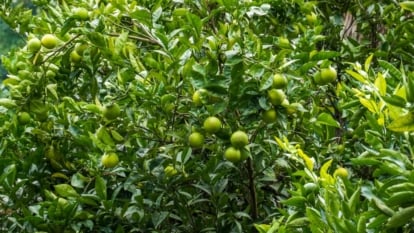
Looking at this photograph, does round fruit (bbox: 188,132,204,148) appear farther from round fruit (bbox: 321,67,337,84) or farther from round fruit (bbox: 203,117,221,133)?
round fruit (bbox: 321,67,337,84)

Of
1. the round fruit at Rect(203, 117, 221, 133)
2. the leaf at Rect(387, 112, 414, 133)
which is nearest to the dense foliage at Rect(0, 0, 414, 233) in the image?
the round fruit at Rect(203, 117, 221, 133)

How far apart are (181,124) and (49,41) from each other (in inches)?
19.1

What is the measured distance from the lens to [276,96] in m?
1.77

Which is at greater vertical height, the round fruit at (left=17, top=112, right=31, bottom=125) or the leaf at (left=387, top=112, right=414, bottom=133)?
the leaf at (left=387, top=112, right=414, bottom=133)

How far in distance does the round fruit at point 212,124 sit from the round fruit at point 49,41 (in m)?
0.56

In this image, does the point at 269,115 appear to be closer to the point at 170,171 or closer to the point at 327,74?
the point at 327,74

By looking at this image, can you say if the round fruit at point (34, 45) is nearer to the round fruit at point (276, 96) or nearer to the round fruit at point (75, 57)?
the round fruit at point (75, 57)

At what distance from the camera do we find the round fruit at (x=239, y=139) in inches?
71.7

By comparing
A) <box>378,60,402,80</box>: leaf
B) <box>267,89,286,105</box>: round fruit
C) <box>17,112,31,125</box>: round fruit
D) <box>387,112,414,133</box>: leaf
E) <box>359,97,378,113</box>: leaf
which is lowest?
<box>17,112,31,125</box>: round fruit

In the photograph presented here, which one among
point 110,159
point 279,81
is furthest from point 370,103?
point 110,159

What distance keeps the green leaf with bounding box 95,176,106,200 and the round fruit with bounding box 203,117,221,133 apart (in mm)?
468

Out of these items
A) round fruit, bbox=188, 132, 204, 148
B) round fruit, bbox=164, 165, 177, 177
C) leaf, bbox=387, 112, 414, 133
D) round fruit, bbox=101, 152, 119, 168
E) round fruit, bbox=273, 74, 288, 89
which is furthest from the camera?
round fruit, bbox=164, 165, 177, 177

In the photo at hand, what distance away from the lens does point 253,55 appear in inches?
71.3

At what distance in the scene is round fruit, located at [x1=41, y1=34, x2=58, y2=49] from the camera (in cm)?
201
